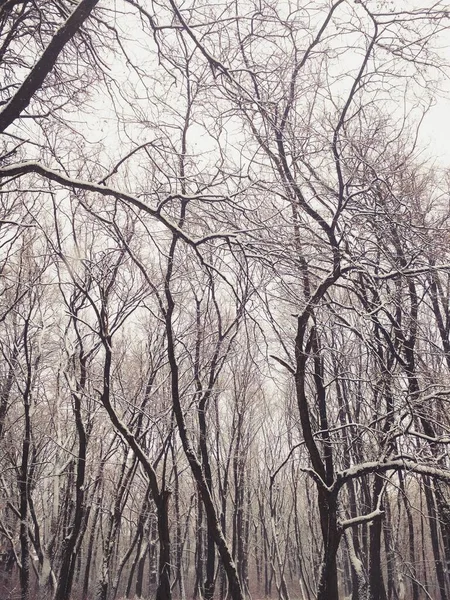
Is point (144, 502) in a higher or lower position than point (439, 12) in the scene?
lower

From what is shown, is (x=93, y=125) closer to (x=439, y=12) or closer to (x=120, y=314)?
(x=439, y=12)

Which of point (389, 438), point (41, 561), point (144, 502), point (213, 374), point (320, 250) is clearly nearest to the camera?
point (320, 250)

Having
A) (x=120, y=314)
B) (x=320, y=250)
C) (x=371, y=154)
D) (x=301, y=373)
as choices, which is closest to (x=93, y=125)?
(x=320, y=250)

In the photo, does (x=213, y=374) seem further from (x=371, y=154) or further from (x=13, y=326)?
(x=13, y=326)

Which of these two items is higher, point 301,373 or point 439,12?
point 439,12

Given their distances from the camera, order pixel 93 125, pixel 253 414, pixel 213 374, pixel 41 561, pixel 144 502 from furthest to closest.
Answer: pixel 253 414 < pixel 144 502 < pixel 41 561 < pixel 213 374 < pixel 93 125

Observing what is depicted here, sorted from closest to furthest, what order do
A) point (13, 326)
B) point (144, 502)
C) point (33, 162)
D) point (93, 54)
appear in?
point (33, 162) → point (93, 54) → point (13, 326) → point (144, 502)

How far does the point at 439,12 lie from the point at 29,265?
31.0 ft

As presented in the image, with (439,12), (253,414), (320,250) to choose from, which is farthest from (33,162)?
(253,414)

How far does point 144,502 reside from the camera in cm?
1372

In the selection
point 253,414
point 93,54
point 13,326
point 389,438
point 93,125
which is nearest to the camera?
point 93,54

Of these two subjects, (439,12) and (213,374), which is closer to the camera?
(439,12)

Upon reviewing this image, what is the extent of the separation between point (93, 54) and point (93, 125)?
719 millimetres

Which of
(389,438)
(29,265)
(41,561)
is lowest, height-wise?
(41,561)
